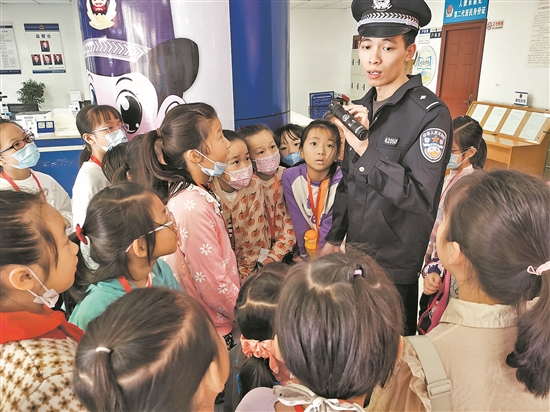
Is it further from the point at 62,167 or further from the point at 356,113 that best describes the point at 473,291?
the point at 62,167

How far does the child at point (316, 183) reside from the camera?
199 cm

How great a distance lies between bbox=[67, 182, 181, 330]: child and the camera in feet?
3.67

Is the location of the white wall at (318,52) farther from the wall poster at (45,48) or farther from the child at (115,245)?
the child at (115,245)

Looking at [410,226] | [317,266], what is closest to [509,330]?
Answer: [317,266]

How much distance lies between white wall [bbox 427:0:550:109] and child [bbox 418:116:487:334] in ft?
Result: 11.5

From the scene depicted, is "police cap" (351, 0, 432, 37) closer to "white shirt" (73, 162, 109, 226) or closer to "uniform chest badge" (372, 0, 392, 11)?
"uniform chest badge" (372, 0, 392, 11)

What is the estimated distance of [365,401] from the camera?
2.73 ft

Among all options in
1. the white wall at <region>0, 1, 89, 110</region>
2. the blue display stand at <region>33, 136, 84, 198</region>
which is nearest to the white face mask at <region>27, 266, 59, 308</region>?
the blue display stand at <region>33, 136, 84, 198</region>

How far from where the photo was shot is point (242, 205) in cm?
192

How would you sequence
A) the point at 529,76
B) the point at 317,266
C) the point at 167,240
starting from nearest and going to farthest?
1. the point at 317,266
2. the point at 167,240
3. the point at 529,76

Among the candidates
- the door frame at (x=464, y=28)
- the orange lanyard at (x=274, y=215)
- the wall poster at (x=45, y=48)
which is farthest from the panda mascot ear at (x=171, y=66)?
the wall poster at (x=45, y=48)

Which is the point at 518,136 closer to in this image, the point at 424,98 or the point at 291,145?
the point at 291,145

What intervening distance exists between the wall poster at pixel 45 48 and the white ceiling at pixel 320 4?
488 cm

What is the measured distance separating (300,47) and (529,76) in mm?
5564
